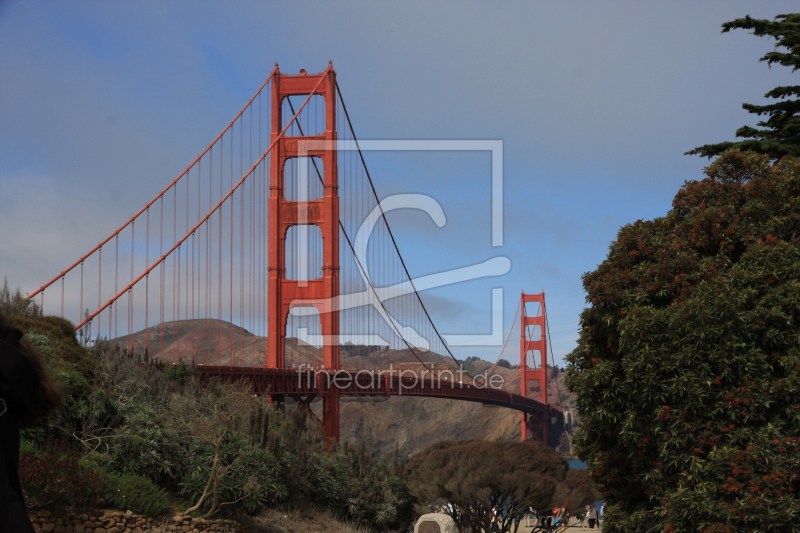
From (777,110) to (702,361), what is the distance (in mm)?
14747

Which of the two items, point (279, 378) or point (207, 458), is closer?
point (207, 458)

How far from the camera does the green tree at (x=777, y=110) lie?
21.9m

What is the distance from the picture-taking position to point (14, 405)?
2.97 meters

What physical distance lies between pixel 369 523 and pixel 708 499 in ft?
43.3

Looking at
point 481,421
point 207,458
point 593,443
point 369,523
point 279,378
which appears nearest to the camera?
point 593,443

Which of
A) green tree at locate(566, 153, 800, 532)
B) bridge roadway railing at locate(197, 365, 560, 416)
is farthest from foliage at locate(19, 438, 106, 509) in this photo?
bridge roadway railing at locate(197, 365, 560, 416)

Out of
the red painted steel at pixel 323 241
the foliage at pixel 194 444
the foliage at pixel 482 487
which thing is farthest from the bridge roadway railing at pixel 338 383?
the foliage at pixel 482 487

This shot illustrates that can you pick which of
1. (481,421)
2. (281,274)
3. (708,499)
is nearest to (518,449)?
(281,274)

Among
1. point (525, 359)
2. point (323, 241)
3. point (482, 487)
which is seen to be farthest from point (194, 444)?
point (525, 359)

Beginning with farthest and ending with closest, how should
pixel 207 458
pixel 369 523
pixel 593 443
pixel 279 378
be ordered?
pixel 279 378 < pixel 369 523 < pixel 207 458 < pixel 593 443

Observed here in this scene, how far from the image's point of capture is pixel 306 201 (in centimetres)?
4241

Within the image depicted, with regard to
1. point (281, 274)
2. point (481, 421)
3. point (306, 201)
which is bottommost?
point (481, 421)

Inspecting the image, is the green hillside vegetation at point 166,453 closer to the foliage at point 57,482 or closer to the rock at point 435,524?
the foliage at point 57,482

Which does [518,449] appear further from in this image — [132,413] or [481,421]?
[481,421]
